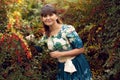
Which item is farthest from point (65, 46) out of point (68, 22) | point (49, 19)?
point (68, 22)

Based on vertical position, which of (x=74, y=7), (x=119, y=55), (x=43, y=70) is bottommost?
(x=43, y=70)

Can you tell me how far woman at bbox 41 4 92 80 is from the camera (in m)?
4.40

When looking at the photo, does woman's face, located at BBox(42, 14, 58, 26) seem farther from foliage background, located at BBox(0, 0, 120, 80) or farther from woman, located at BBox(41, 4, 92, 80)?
foliage background, located at BBox(0, 0, 120, 80)

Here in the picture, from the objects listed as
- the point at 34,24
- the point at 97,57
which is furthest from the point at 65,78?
the point at 34,24

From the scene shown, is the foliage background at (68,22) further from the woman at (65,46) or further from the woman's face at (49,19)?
the woman's face at (49,19)

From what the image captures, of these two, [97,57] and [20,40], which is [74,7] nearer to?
[97,57]

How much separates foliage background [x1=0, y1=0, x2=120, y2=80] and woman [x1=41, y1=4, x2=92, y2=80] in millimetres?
445

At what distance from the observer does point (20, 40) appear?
16.7 feet

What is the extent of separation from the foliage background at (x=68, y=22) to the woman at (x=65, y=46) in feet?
1.46

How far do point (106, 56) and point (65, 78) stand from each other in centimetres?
137

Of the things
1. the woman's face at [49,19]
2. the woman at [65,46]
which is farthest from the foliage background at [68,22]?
the woman's face at [49,19]

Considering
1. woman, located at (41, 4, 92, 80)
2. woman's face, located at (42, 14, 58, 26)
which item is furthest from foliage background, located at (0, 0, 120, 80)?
woman's face, located at (42, 14, 58, 26)

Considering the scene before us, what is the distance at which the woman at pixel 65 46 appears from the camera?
4.40 m

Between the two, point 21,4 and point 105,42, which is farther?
point 21,4
